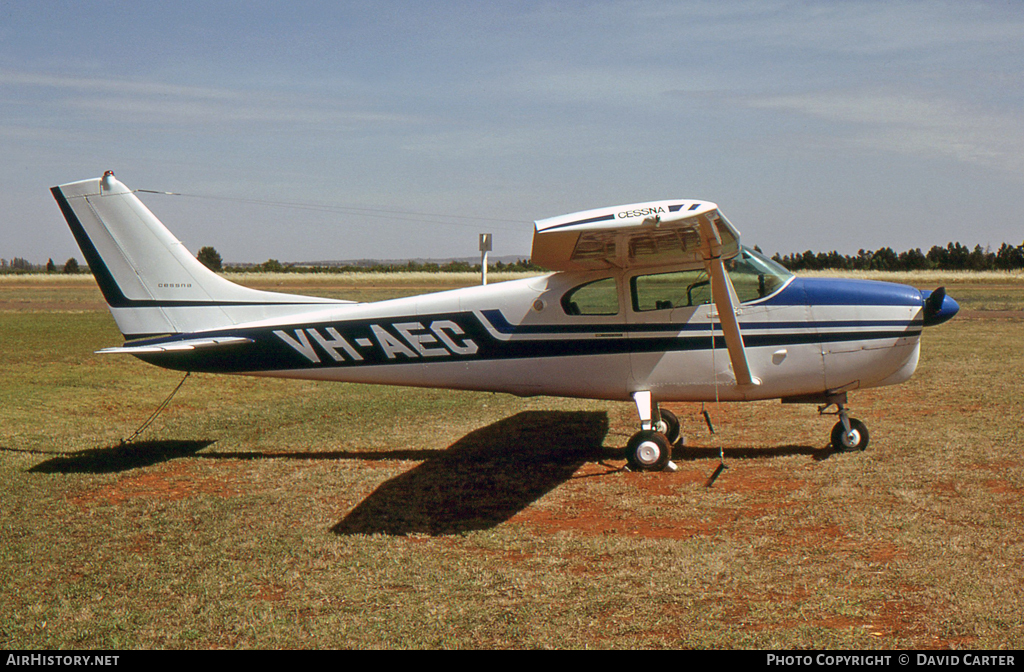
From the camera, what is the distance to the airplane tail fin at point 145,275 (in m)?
9.02

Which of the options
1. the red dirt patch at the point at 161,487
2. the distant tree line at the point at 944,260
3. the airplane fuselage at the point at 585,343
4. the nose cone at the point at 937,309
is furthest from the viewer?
the distant tree line at the point at 944,260

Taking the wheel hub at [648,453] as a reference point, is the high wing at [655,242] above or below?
above

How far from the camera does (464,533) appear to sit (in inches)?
253

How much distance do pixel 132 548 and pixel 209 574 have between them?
1.07m

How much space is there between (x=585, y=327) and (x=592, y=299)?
0.33 metres

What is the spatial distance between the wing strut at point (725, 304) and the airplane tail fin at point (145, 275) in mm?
4515

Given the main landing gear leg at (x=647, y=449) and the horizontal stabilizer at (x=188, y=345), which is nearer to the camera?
the main landing gear leg at (x=647, y=449)

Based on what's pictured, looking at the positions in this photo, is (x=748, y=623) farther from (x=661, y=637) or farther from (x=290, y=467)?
(x=290, y=467)

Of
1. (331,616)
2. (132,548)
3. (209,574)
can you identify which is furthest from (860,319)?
Result: (132,548)

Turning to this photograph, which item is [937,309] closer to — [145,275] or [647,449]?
[647,449]

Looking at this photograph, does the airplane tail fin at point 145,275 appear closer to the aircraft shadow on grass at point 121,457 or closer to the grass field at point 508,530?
the aircraft shadow on grass at point 121,457

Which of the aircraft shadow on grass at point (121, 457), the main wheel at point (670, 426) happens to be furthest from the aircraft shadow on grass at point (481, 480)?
the aircraft shadow on grass at point (121, 457)

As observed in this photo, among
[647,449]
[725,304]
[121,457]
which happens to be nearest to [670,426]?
[647,449]

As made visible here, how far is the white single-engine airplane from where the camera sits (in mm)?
8219
